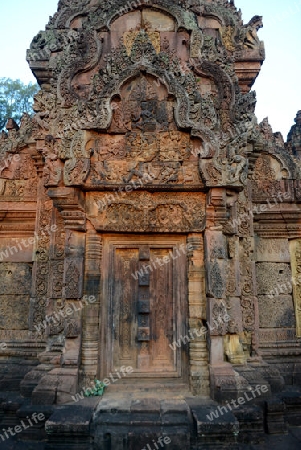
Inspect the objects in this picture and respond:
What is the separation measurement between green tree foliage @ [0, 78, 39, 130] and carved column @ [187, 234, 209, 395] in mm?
20485

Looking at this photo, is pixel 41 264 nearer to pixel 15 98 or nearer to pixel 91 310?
pixel 91 310

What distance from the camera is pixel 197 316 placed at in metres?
5.19

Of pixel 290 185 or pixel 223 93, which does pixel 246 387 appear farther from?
pixel 223 93

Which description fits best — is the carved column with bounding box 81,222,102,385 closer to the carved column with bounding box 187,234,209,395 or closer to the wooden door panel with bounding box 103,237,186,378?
the wooden door panel with bounding box 103,237,186,378

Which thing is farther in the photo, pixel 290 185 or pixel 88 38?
pixel 290 185

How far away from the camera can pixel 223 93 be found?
229 inches

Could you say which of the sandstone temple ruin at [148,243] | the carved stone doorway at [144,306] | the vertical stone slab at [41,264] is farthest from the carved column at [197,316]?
the vertical stone slab at [41,264]

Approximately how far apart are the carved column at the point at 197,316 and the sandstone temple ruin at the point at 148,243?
20 mm

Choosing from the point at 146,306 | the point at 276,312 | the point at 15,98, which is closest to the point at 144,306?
the point at 146,306

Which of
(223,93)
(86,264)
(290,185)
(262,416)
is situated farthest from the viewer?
(290,185)

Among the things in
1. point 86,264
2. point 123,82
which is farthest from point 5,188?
point 123,82

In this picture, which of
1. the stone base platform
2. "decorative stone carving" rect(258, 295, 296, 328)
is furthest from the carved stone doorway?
"decorative stone carving" rect(258, 295, 296, 328)

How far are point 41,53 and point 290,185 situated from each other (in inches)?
217

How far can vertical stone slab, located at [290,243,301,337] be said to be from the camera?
6312mm
